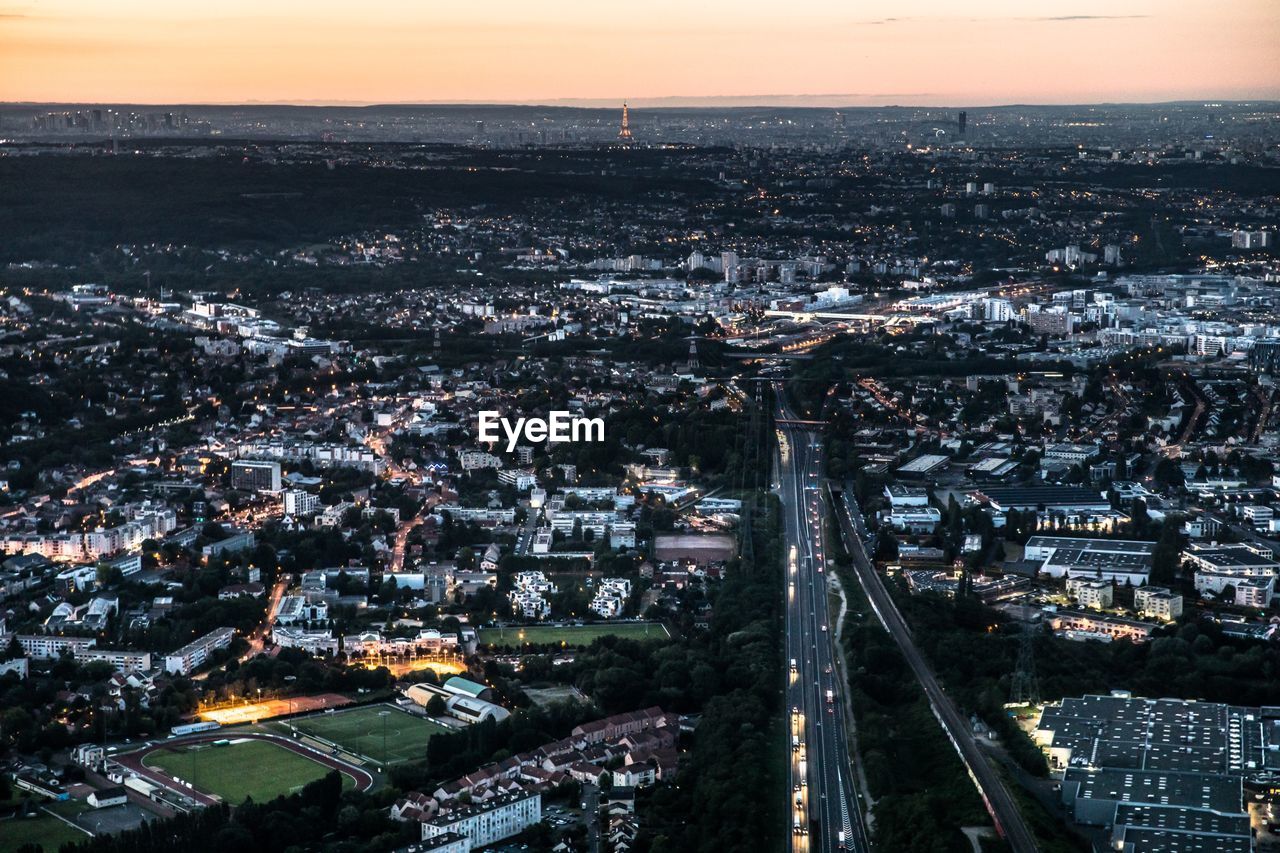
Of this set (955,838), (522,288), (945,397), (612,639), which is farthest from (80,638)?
(522,288)

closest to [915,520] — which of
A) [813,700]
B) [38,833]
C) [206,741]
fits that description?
[813,700]

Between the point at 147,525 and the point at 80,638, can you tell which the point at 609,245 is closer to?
the point at 147,525

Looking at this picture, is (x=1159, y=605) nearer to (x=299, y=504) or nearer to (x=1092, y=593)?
(x=1092, y=593)

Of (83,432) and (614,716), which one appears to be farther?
(83,432)

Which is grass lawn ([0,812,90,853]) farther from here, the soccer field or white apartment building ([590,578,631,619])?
white apartment building ([590,578,631,619])

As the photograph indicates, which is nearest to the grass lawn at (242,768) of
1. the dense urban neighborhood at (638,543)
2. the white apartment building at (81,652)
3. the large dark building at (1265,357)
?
the dense urban neighborhood at (638,543)

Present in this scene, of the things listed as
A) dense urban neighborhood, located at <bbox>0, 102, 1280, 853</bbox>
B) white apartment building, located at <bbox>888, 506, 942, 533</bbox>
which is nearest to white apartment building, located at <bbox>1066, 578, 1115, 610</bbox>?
dense urban neighborhood, located at <bbox>0, 102, 1280, 853</bbox>
